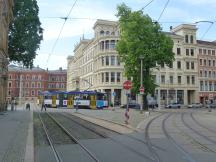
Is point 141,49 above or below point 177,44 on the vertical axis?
below

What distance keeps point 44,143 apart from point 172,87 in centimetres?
7775

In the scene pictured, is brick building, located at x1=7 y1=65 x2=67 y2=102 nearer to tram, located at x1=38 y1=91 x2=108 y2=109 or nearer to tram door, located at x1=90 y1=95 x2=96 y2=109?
tram, located at x1=38 y1=91 x2=108 y2=109

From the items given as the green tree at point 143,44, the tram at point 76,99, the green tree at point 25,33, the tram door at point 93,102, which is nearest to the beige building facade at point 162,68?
the tram at point 76,99

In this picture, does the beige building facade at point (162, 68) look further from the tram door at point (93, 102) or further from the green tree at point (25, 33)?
the green tree at point (25, 33)

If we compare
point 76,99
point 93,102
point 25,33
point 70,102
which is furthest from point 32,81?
point 25,33

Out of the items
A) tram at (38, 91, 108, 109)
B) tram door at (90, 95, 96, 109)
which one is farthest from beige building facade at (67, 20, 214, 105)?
tram door at (90, 95, 96, 109)

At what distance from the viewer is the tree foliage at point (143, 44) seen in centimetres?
4969

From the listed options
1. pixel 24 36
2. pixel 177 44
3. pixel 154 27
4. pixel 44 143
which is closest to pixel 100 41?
pixel 177 44

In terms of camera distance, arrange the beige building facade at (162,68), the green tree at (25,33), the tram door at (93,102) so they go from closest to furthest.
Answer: the green tree at (25,33) → the tram door at (93,102) → the beige building facade at (162,68)

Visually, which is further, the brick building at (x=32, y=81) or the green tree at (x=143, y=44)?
the brick building at (x=32, y=81)

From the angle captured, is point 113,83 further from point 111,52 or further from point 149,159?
point 149,159

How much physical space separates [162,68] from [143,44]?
3727cm

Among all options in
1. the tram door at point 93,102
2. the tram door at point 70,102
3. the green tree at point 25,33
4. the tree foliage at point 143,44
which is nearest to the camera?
the green tree at point 25,33

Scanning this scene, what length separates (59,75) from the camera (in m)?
158
